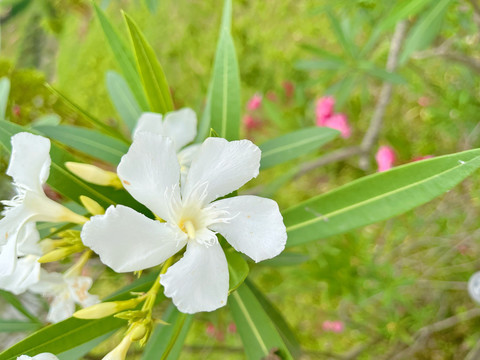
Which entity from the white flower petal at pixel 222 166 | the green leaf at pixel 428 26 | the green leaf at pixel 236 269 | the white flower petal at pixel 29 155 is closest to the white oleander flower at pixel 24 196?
the white flower petal at pixel 29 155

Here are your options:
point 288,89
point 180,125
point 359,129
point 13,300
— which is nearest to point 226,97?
point 180,125

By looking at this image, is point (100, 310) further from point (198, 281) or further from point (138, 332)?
point (198, 281)

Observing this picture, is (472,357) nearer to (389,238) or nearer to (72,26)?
(389,238)

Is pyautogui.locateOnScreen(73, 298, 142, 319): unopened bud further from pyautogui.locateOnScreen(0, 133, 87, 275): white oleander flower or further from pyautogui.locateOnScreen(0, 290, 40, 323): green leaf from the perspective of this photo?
pyautogui.locateOnScreen(0, 290, 40, 323): green leaf

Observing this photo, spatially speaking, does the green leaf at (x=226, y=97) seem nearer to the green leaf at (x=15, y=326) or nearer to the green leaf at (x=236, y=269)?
the green leaf at (x=236, y=269)

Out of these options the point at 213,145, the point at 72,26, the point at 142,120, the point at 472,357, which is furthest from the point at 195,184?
the point at 72,26
